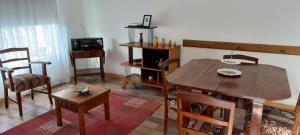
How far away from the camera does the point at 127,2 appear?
13.2 feet

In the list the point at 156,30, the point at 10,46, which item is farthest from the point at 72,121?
the point at 156,30

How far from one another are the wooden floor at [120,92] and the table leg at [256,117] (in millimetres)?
998

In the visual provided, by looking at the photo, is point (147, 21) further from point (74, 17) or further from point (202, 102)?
point (202, 102)

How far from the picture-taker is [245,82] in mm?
1962

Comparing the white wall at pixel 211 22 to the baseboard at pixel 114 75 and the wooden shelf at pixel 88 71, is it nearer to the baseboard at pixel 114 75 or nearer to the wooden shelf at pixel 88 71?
the baseboard at pixel 114 75

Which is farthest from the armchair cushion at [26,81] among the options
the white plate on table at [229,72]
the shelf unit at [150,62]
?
the white plate on table at [229,72]

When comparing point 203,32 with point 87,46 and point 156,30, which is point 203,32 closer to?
point 156,30

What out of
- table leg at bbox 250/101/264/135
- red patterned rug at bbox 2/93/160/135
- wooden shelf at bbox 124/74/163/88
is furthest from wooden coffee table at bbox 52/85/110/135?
table leg at bbox 250/101/264/135

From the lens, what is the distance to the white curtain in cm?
335

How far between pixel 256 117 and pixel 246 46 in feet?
5.64

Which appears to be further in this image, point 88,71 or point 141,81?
point 88,71

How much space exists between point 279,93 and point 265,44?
1.56m

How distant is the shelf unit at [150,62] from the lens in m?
3.62

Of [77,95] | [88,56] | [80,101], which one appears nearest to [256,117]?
[80,101]
